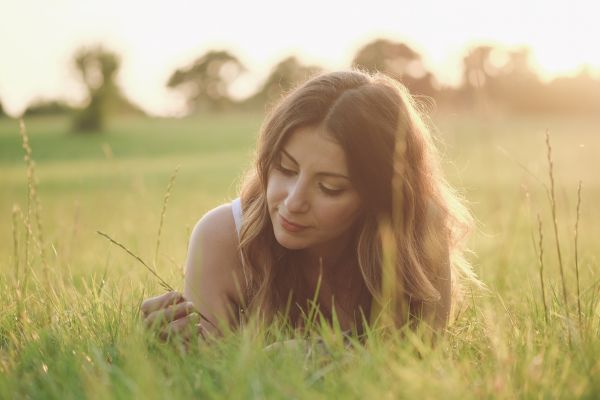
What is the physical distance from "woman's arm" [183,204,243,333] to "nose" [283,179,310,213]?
41 cm

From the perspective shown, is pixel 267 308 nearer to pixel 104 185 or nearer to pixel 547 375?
pixel 547 375

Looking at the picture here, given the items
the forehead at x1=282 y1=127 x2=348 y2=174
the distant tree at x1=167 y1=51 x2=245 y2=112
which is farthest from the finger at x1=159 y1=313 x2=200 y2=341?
the distant tree at x1=167 y1=51 x2=245 y2=112

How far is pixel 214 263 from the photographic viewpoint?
2.60m

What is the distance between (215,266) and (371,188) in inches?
27.4

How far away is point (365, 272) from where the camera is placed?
2543 millimetres

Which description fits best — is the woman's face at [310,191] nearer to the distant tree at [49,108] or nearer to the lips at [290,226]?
the lips at [290,226]

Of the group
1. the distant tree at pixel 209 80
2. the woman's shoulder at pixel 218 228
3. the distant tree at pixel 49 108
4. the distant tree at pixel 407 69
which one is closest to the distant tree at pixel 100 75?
the distant tree at pixel 49 108

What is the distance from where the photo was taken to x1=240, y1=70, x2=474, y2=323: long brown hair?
7.98 ft

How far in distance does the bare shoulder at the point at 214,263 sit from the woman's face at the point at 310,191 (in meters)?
0.31

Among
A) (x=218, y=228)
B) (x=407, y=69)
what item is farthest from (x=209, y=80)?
(x=218, y=228)

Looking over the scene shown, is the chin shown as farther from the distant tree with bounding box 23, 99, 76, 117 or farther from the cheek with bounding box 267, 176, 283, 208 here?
the distant tree with bounding box 23, 99, 76, 117

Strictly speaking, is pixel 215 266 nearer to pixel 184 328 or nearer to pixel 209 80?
pixel 184 328

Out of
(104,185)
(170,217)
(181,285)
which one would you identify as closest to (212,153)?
(104,185)

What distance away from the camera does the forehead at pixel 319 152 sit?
2336 mm
